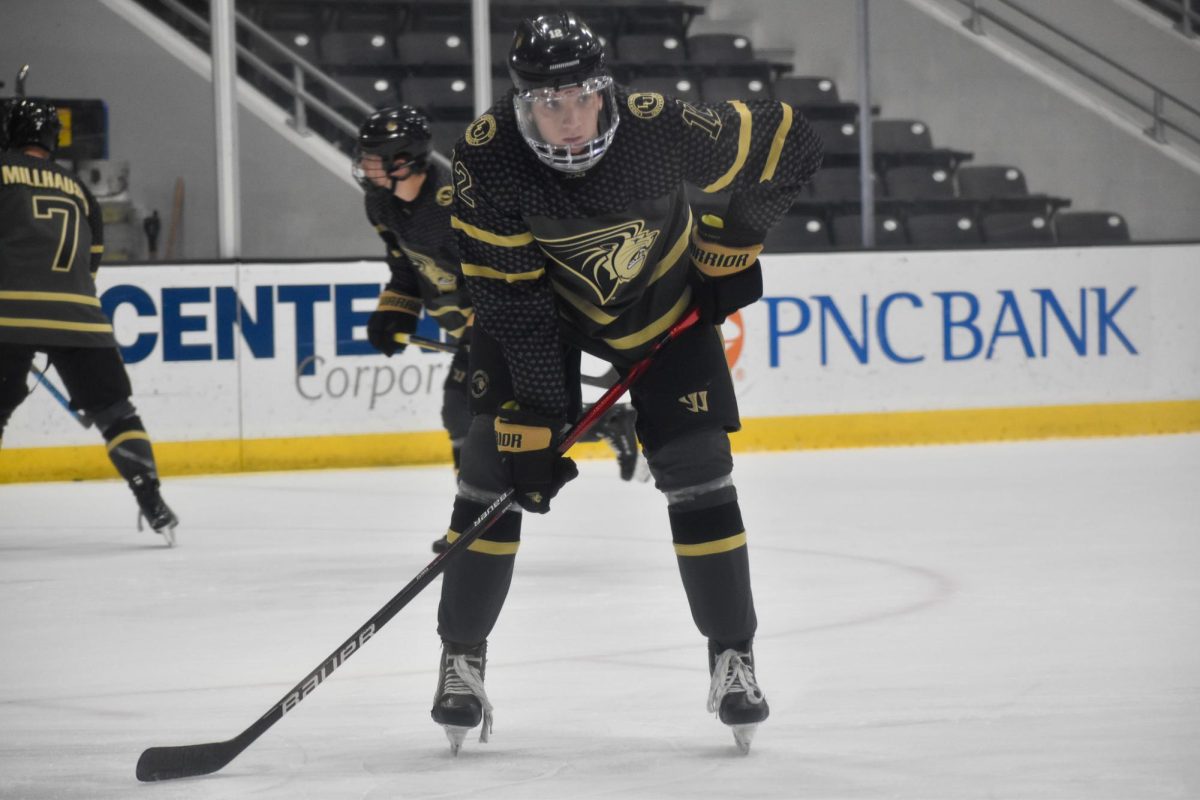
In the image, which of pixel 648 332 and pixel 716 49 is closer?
pixel 648 332

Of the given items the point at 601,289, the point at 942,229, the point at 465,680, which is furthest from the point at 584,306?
the point at 942,229

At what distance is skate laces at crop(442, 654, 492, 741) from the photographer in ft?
7.50

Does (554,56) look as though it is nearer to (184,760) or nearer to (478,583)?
(478,583)

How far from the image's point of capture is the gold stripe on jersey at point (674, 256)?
233cm

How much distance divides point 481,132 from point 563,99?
0.15m

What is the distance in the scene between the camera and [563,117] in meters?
2.07

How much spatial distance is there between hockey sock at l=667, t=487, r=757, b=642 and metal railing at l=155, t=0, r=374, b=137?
5561 mm

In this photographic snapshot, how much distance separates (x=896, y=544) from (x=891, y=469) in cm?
198

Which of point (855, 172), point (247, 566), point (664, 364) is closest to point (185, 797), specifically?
point (664, 364)

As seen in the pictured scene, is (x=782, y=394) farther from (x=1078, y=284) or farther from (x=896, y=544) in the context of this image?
(x=896, y=544)

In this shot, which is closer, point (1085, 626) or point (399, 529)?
point (1085, 626)

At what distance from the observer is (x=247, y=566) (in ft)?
13.9

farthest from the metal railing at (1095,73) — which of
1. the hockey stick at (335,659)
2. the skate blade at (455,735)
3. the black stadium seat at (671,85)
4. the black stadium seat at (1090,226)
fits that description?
the skate blade at (455,735)

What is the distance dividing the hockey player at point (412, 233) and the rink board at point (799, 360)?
8.03 feet
